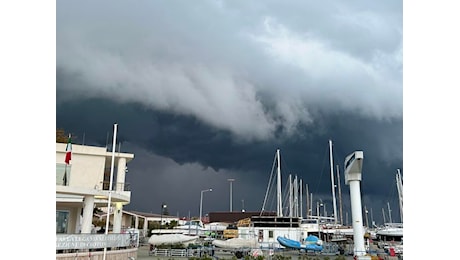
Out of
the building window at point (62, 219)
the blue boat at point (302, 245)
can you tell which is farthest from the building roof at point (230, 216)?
the building window at point (62, 219)

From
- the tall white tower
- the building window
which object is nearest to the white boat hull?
the building window

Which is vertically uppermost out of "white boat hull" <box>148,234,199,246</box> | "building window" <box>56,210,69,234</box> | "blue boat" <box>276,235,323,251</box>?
"building window" <box>56,210,69,234</box>

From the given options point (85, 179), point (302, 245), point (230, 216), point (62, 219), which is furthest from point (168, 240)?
point (230, 216)

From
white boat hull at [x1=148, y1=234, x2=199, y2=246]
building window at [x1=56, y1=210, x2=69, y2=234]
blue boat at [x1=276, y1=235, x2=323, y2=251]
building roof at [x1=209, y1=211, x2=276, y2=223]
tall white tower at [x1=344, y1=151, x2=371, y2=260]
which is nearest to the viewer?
tall white tower at [x1=344, y1=151, x2=371, y2=260]

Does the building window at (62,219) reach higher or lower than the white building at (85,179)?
lower

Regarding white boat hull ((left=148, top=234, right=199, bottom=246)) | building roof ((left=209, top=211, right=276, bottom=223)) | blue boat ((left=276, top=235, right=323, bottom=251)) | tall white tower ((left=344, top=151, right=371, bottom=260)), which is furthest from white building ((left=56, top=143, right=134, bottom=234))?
building roof ((left=209, top=211, right=276, bottom=223))

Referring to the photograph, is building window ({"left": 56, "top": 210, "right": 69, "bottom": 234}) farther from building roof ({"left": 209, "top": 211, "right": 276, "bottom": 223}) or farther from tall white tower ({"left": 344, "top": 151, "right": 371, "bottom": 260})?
building roof ({"left": 209, "top": 211, "right": 276, "bottom": 223})

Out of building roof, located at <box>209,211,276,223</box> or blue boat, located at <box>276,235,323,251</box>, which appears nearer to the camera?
blue boat, located at <box>276,235,323,251</box>

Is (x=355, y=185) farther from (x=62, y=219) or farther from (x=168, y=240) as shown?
(x=62, y=219)

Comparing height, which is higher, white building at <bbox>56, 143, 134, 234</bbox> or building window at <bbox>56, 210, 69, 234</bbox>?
white building at <bbox>56, 143, 134, 234</bbox>

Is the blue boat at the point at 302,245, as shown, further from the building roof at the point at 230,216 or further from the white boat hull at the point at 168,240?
the building roof at the point at 230,216

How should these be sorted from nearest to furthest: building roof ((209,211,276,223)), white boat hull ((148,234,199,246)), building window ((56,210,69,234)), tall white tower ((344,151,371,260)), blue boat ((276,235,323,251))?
1. tall white tower ((344,151,371,260))
2. building window ((56,210,69,234))
3. white boat hull ((148,234,199,246))
4. blue boat ((276,235,323,251))
5. building roof ((209,211,276,223))
